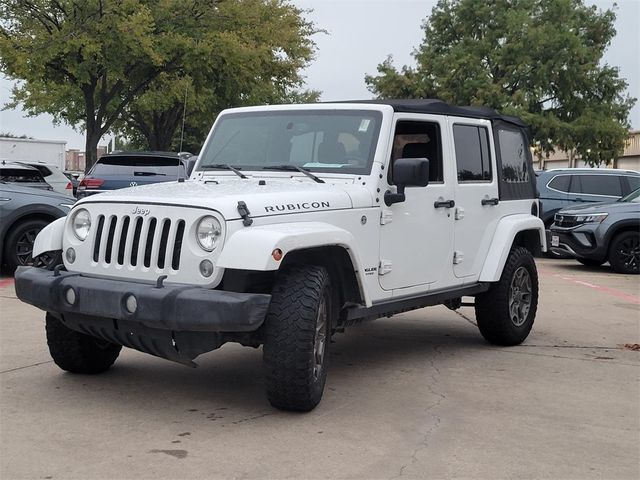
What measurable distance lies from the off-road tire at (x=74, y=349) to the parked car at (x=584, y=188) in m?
11.9

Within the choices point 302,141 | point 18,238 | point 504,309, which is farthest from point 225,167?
point 18,238

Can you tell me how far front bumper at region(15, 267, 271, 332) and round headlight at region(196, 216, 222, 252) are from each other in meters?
0.25

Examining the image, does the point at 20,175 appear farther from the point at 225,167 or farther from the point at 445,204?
the point at 445,204

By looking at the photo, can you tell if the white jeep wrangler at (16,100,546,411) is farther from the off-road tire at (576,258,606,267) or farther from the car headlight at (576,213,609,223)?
the off-road tire at (576,258,606,267)

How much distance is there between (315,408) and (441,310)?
Result: 4.25 meters

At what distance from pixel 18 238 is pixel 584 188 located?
1065cm

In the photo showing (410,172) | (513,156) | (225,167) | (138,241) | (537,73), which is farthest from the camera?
(537,73)

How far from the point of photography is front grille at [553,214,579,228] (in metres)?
13.9

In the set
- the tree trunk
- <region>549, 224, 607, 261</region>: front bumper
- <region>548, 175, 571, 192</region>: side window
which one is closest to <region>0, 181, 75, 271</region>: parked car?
<region>549, 224, 607, 261</region>: front bumper

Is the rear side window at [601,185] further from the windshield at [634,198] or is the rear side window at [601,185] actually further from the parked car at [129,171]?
the parked car at [129,171]

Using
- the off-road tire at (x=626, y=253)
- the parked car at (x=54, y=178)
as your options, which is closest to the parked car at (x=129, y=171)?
the parked car at (x=54, y=178)

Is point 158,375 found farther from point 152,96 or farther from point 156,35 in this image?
point 152,96

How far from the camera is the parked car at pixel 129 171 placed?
1349 centimetres

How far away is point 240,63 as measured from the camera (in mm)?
23594
